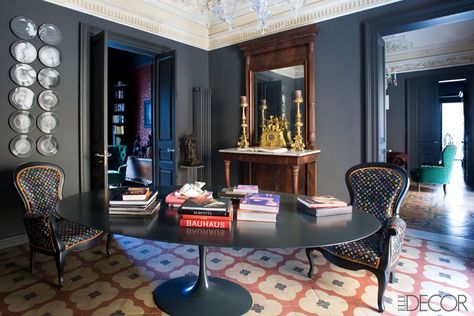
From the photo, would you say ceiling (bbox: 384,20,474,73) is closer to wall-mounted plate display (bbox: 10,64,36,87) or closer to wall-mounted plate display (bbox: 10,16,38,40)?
wall-mounted plate display (bbox: 10,16,38,40)

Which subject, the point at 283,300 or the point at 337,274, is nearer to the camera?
the point at 283,300

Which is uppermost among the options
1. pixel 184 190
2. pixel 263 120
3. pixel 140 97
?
pixel 140 97

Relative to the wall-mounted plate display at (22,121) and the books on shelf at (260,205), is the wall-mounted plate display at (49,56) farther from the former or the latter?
the books on shelf at (260,205)

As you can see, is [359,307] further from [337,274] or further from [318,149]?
[318,149]

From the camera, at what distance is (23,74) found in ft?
9.62

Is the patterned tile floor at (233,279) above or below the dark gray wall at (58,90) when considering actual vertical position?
below

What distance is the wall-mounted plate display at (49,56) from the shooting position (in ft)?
10.00

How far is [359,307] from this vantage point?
1.89 metres

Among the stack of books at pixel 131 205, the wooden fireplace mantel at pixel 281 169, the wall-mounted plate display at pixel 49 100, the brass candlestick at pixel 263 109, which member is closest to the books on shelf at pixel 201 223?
the stack of books at pixel 131 205

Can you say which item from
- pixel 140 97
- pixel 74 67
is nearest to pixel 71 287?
pixel 74 67

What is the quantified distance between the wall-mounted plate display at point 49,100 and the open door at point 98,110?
36 cm

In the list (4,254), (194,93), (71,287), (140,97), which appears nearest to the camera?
(71,287)

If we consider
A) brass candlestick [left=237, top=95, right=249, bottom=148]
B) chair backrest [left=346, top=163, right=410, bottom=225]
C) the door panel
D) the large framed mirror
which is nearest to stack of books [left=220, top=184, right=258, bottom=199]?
chair backrest [left=346, top=163, right=410, bottom=225]

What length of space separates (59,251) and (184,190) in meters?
1.05
